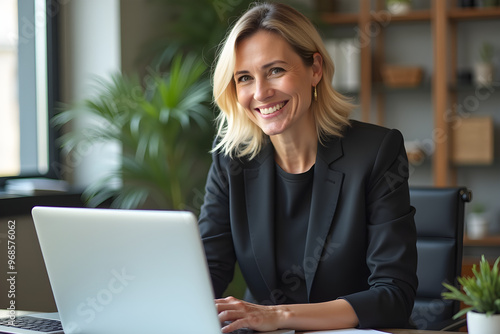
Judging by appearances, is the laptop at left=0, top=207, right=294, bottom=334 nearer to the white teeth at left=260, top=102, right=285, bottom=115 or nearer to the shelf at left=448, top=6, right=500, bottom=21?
the white teeth at left=260, top=102, right=285, bottom=115

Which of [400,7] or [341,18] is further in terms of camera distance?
[341,18]

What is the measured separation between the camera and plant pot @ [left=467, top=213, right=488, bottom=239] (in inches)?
174

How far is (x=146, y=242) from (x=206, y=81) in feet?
7.42

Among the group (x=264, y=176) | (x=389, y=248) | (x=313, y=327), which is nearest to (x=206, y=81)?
(x=264, y=176)

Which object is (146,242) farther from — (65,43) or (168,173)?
(65,43)

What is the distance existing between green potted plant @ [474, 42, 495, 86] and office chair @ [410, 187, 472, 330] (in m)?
2.76

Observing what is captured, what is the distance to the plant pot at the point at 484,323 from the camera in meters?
1.18

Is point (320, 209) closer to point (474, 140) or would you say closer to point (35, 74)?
point (35, 74)

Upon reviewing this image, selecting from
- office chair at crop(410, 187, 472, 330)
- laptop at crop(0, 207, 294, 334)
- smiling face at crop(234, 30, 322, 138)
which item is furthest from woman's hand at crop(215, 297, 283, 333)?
office chair at crop(410, 187, 472, 330)

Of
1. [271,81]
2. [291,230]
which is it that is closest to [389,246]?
[291,230]

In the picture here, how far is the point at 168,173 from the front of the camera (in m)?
3.32

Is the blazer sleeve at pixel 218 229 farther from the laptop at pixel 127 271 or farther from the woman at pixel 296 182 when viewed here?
the laptop at pixel 127 271

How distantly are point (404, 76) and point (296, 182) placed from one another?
297cm

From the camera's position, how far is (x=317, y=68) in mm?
1909
